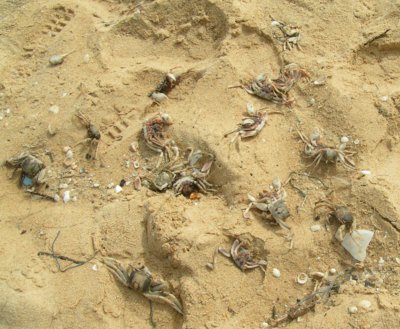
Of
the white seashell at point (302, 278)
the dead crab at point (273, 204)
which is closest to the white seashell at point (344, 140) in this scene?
the dead crab at point (273, 204)

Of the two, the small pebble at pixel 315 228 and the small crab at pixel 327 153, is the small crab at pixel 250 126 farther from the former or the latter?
the small pebble at pixel 315 228

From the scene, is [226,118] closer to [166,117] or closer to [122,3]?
[166,117]

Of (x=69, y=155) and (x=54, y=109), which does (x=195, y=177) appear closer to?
A: (x=69, y=155)

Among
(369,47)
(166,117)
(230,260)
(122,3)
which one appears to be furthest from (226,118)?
(122,3)

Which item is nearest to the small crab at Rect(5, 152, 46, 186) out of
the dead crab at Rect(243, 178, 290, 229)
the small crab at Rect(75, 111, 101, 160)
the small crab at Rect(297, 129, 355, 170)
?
the small crab at Rect(75, 111, 101, 160)

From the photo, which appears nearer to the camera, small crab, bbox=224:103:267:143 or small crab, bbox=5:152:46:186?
small crab, bbox=224:103:267:143

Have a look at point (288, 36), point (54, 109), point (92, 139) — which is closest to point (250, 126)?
point (288, 36)

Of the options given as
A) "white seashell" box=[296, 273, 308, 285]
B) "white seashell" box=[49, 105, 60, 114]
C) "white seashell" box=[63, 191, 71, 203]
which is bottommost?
"white seashell" box=[63, 191, 71, 203]

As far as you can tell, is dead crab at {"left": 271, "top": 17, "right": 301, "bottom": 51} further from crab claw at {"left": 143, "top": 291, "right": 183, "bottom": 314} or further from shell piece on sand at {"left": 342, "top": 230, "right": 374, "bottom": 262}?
crab claw at {"left": 143, "top": 291, "right": 183, "bottom": 314}
